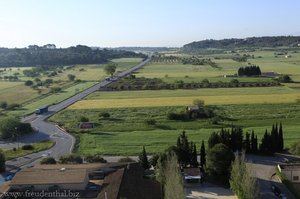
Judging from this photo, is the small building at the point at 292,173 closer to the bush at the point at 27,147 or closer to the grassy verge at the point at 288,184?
the grassy verge at the point at 288,184

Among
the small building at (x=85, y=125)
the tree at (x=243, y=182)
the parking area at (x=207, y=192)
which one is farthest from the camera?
the small building at (x=85, y=125)

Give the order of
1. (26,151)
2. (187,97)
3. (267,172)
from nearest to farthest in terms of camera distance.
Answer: (267,172) < (26,151) < (187,97)

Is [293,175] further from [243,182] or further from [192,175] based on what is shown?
[243,182]

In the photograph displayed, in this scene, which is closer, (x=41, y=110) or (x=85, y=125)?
(x=85, y=125)

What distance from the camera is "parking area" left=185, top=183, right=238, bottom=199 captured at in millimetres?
29562

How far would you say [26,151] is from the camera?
4206 cm

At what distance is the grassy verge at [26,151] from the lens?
40781 mm

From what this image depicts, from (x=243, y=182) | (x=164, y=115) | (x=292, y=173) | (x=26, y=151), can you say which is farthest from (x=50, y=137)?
(x=243, y=182)

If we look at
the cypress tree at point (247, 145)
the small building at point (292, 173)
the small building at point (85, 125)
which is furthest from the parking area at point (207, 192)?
the small building at point (85, 125)

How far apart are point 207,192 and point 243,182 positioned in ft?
16.7

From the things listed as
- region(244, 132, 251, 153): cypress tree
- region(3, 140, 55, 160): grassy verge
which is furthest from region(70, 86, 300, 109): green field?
region(244, 132, 251, 153): cypress tree

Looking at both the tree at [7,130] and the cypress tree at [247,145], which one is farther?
the tree at [7,130]

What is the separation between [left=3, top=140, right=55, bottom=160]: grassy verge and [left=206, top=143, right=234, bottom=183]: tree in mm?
19020

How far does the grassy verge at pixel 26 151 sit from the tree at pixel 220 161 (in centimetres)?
1902
